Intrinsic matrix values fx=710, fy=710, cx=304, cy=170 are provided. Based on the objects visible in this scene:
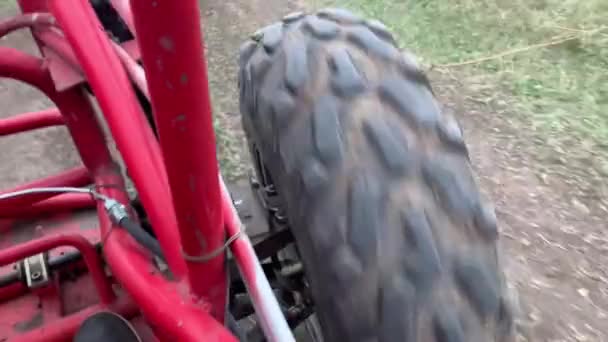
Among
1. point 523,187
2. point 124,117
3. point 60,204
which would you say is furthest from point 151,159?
point 523,187

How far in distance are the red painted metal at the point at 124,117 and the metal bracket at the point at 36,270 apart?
0.60 m

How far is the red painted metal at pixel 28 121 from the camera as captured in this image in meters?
1.90

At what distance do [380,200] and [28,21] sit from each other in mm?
923

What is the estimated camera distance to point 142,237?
4.03 ft

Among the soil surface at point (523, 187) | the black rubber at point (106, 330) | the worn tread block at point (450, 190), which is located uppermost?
the worn tread block at point (450, 190)

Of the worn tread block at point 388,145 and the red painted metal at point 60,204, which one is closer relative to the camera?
the worn tread block at point 388,145

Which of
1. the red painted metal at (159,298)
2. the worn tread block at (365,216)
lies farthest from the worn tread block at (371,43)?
the red painted metal at (159,298)

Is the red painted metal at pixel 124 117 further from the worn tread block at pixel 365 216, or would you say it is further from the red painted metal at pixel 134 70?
the worn tread block at pixel 365 216

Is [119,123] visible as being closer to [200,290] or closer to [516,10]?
[200,290]

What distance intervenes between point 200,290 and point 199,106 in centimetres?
39

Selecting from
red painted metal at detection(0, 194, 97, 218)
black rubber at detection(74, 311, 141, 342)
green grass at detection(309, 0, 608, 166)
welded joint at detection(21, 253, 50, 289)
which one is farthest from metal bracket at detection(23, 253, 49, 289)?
green grass at detection(309, 0, 608, 166)

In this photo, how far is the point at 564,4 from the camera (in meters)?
3.24

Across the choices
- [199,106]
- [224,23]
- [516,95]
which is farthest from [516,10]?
[199,106]

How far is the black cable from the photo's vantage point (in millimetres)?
1213
